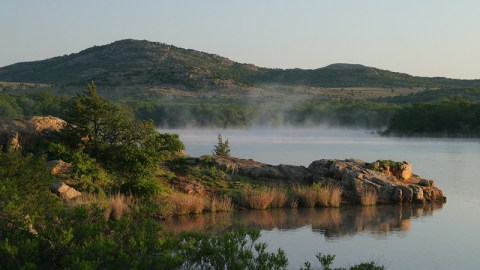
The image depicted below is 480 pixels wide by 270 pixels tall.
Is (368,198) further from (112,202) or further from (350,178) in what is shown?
(112,202)

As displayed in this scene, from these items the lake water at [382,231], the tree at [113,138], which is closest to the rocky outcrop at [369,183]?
the lake water at [382,231]

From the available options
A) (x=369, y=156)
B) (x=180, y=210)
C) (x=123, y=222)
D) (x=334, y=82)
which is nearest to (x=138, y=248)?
(x=123, y=222)

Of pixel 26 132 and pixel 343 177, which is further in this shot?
pixel 343 177

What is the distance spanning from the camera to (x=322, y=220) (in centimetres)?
2289

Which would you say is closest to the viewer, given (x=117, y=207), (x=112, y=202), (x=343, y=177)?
(x=117, y=207)

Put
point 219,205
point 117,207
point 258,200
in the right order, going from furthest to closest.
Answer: point 258,200
point 219,205
point 117,207

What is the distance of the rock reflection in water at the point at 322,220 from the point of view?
68.8 ft

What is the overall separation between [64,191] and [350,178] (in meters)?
11.0

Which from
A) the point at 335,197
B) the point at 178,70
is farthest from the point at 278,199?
the point at 178,70

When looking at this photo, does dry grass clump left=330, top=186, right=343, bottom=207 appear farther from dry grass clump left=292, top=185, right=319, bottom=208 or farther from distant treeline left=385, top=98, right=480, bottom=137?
distant treeline left=385, top=98, right=480, bottom=137

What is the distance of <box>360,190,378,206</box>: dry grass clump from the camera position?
1021 inches

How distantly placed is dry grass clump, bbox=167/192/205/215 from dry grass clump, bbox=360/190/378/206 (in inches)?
244

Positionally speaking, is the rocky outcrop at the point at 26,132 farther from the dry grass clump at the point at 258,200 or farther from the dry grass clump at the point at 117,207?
the dry grass clump at the point at 258,200

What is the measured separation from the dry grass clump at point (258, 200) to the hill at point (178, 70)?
110848 mm
